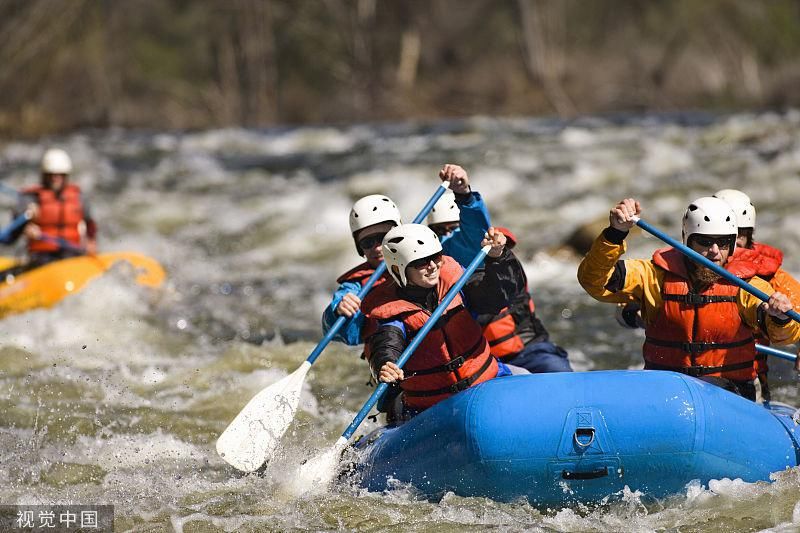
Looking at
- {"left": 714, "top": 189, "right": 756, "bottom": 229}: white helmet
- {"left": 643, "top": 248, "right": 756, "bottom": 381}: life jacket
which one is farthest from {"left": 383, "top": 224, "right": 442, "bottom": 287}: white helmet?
{"left": 714, "top": 189, "right": 756, "bottom": 229}: white helmet

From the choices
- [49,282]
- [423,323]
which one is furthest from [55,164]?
[423,323]

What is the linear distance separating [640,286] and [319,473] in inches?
69.3

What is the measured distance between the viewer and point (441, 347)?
5020mm

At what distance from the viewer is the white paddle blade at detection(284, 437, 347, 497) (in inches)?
201

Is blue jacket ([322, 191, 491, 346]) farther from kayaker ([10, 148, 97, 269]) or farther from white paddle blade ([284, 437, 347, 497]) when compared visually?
kayaker ([10, 148, 97, 269])

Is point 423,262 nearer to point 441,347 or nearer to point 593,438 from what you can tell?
point 441,347

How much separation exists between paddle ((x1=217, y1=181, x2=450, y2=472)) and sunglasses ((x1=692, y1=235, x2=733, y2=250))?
1.35 m

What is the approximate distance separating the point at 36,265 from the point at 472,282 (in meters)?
5.94

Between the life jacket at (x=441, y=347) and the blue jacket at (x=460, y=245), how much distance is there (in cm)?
43

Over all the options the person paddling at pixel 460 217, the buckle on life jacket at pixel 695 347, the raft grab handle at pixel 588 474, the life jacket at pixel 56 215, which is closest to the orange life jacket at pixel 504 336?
the person paddling at pixel 460 217

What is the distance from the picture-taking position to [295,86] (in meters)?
29.5

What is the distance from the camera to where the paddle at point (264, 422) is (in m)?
5.40

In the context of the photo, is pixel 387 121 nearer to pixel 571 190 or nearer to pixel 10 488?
pixel 571 190

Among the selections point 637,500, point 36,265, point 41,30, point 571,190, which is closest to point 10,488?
point 637,500
